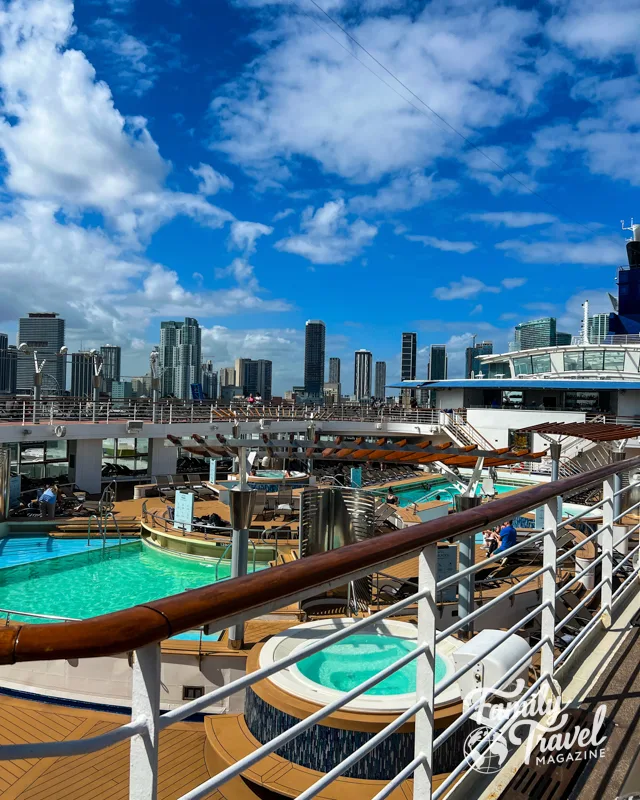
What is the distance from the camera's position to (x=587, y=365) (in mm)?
31203

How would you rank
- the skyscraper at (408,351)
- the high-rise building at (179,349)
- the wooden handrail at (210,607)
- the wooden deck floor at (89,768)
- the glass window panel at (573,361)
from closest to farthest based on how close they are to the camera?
the wooden handrail at (210,607), the wooden deck floor at (89,768), the glass window panel at (573,361), the high-rise building at (179,349), the skyscraper at (408,351)

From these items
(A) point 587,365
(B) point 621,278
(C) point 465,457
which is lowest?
(C) point 465,457

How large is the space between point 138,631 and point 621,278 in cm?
4252

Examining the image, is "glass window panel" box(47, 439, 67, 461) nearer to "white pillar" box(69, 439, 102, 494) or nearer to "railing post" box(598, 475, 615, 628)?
"white pillar" box(69, 439, 102, 494)

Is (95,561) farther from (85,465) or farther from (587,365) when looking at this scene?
(587,365)

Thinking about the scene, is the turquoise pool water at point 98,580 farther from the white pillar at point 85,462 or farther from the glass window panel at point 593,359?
the glass window panel at point 593,359

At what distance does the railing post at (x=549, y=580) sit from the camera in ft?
7.25

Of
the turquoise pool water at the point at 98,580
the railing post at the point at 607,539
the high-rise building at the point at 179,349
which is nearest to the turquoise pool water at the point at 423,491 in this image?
the turquoise pool water at the point at 98,580

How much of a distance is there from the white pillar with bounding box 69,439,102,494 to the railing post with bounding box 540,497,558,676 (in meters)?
18.7

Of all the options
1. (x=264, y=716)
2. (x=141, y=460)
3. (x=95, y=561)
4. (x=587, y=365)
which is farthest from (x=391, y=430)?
(x=264, y=716)

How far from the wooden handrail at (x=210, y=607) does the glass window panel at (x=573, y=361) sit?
33.1 meters

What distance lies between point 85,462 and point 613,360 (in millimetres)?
25533

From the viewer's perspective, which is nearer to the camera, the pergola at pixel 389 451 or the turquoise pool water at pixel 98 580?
the pergola at pixel 389 451

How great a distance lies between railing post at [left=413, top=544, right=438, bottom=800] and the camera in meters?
1.42
